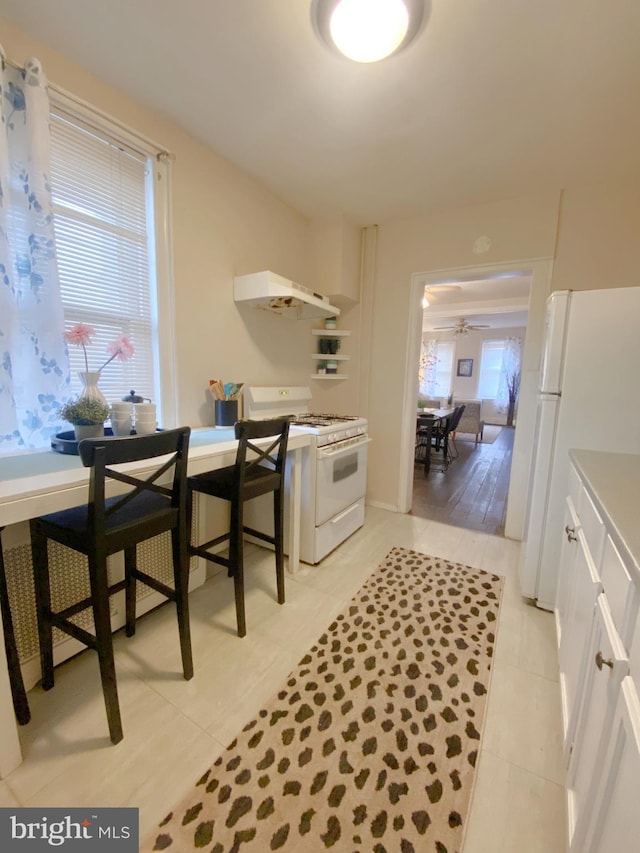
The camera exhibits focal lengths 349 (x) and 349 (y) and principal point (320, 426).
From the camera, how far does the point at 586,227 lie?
240 cm

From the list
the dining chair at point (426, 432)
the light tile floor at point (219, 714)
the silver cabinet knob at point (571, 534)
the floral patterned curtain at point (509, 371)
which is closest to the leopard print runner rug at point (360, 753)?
the light tile floor at point (219, 714)

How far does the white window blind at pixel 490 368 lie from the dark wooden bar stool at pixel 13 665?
10.1 metres

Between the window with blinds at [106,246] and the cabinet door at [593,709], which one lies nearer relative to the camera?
the cabinet door at [593,709]

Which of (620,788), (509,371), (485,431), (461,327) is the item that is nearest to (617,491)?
(620,788)

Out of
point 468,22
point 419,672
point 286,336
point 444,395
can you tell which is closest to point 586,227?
point 468,22

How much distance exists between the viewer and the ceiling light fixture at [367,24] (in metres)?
1.25

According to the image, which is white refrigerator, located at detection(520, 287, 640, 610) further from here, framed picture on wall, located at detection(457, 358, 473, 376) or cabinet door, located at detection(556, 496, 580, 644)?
framed picture on wall, located at detection(457, 358, 473, 376)

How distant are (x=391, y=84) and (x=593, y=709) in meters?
2.42

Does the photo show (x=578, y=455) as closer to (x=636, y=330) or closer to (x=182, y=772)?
(x=636, y=330)

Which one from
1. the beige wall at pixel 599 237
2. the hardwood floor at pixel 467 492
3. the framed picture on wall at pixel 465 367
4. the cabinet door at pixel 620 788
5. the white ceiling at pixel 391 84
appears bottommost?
the hardwood floor at pixel 467 492

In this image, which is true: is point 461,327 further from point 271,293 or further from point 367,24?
point 367,24

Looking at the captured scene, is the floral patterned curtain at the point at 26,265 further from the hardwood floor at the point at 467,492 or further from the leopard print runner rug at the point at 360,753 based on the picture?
the hardwood floor at the point at 467,492

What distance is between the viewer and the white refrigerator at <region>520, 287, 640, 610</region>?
1612 millimetres

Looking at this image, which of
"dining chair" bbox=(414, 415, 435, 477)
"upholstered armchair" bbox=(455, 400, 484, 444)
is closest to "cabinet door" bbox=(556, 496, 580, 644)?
"dining chair" bbox=(414, 415, 435, 477)
